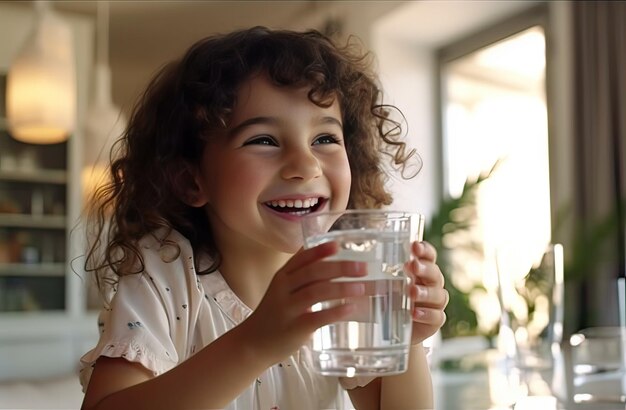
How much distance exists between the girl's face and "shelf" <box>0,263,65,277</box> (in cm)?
454

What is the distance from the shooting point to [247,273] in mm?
1106

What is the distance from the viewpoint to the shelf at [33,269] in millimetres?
5176

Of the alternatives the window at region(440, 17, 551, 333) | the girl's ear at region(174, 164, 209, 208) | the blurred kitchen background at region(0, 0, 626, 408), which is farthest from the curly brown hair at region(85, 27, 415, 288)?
the window at region(440, 17, 551, 333)

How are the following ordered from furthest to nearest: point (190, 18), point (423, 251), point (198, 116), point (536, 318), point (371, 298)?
point (190, 18), point (536, 318), point (198, 116), point (423, 251), point (371, 298)

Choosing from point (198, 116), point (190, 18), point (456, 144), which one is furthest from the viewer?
point (190, 18)

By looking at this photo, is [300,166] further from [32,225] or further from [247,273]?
[32,225]

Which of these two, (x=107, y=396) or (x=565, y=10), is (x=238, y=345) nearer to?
(x=107, y=396)

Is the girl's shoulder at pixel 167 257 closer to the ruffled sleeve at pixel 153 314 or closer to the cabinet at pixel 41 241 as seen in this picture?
the ruffled sleeve at pixel 153 314

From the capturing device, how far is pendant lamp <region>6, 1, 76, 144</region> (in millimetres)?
3074

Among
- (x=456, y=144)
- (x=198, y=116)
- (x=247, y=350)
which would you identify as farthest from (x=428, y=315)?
(x=456, y=144)

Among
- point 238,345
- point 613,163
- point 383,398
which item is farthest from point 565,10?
point 238,345

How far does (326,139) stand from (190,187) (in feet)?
0.73

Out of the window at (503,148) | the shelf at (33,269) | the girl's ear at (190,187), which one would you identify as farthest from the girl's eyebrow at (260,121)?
the shelf at (33,269)

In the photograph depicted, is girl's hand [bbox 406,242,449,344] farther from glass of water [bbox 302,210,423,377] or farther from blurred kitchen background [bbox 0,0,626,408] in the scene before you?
blurred kitchen background [bbox 0,0,626,408]
